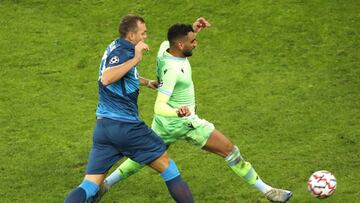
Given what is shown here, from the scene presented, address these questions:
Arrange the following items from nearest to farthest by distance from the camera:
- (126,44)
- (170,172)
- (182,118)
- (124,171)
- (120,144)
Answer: (126,44), (120,144), (170,172), (182,118), (124,171)

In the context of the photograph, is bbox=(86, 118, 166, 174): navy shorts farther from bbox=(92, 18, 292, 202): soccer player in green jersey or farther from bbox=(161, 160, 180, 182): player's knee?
bbox=(92, 18, 292, 202): soccer player in green jersey

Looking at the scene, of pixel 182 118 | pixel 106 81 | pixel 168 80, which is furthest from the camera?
pixel 182 118

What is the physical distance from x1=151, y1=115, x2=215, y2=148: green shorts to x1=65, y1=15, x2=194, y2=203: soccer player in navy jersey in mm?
638

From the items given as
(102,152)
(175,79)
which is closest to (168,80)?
(175,79)

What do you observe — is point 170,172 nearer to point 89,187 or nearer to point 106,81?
point 89,187

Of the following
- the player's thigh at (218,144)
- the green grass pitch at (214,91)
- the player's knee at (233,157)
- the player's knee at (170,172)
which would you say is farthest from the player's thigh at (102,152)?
the player's knee at (233,157)

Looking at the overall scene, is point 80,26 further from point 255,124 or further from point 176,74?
point 176,74

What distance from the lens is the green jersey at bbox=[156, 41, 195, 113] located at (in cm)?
917

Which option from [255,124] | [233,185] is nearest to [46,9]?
[255,124]

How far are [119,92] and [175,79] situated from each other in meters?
0.88

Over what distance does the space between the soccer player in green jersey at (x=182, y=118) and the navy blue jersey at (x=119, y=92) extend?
2.02 ft

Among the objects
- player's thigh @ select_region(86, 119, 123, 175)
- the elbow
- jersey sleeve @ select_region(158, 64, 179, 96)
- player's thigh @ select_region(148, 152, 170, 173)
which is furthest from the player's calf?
jersey sleeve @ select_region(158, 64, 179, 96)

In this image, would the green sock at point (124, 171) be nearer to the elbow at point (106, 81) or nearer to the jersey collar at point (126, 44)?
the elbow at point (106, 81)

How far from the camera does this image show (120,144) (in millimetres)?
8633
